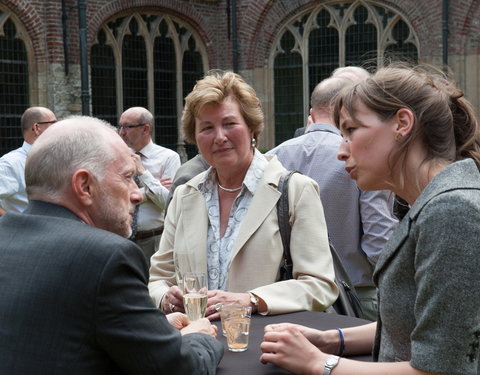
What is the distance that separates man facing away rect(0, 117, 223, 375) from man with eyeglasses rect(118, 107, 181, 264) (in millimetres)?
4243

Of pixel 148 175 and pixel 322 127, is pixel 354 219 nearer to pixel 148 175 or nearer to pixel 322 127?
pixel 322 127

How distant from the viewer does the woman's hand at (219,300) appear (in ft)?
8.96

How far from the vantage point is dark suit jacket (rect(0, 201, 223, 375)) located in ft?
5.94

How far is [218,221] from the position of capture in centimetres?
320

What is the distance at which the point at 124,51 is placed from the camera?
15797 millimetres

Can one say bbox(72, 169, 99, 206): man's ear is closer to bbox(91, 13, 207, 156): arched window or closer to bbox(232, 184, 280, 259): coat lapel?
bbox(232, 184, 280, 259): coat lapel

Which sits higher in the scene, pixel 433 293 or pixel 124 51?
pixel 124 51

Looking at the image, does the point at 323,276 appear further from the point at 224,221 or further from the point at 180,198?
the point at 180,198

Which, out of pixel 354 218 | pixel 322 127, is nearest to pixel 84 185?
pixel 354 218

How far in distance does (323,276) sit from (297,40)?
1413cm

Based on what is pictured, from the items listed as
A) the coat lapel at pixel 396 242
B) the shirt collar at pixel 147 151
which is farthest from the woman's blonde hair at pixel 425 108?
the shirt collar at pixel 147 151

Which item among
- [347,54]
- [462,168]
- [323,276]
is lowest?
[323,276]

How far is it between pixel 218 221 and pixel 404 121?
140 centimetres

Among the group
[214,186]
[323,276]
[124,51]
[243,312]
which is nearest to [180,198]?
[214,186]
